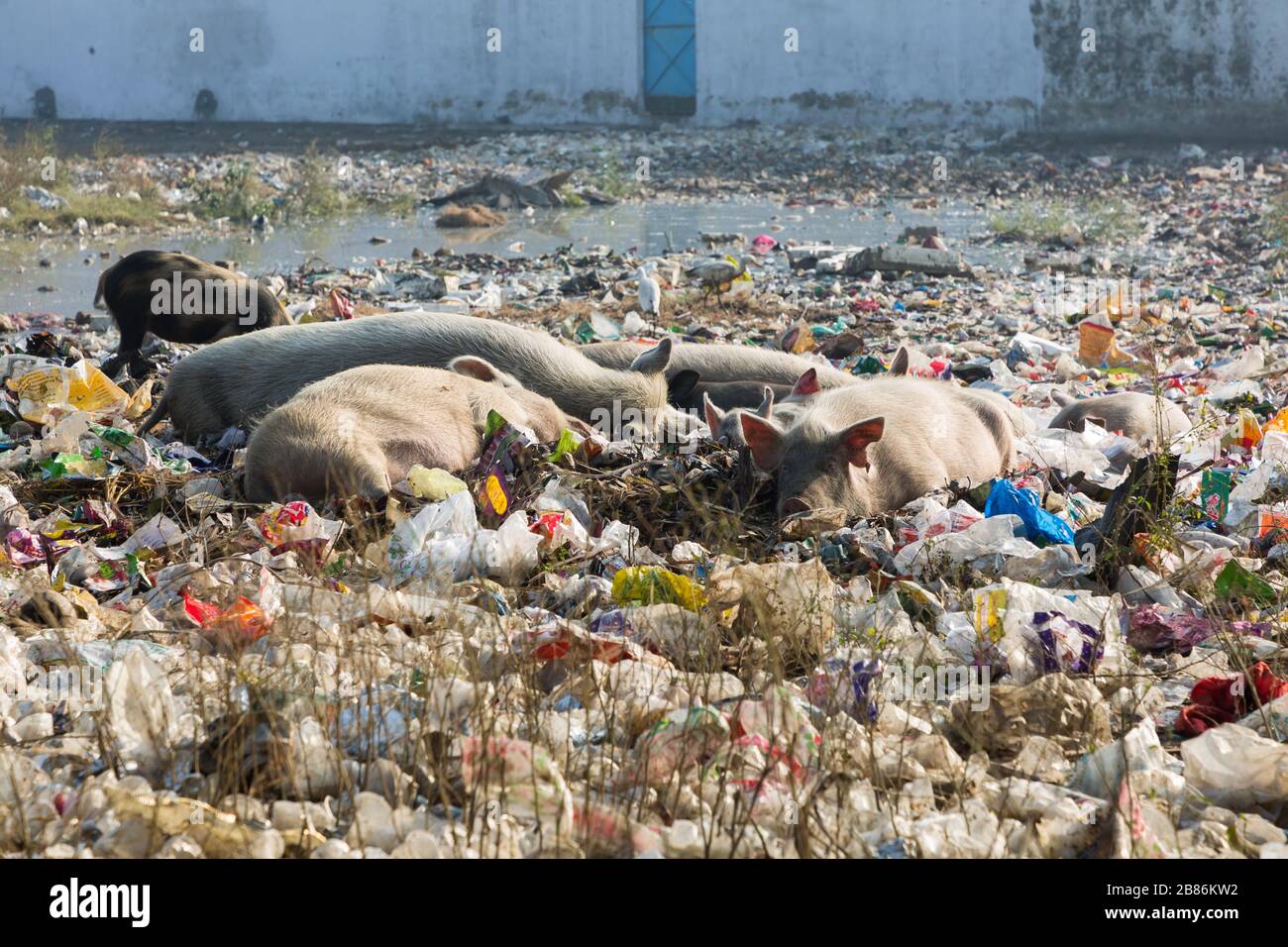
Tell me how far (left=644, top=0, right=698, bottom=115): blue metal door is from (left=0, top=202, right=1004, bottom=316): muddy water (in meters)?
7.46

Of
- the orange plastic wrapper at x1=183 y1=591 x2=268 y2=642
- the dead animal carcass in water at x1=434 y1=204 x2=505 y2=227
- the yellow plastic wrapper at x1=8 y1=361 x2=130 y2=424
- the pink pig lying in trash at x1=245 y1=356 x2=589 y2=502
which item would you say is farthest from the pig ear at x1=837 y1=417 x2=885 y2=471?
the dead animal carcass in water at x1=434 y1=204 x2=505 y2=227

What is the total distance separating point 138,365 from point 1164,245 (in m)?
10.4

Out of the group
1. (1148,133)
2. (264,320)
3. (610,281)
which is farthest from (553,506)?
(1148,133)

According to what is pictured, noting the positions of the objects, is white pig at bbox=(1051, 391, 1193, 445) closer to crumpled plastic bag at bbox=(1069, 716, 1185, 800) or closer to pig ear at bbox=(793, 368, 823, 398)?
pig ear at bbox=(793, 368, 823, 398)

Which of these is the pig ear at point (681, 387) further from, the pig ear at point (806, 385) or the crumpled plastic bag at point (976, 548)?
the crumpled plastic bag at point (976, 548)

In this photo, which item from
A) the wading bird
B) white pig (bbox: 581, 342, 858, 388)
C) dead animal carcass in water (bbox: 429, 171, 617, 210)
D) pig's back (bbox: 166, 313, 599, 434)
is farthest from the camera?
dead animal carcass in water (bbox: 429, 171, 617, 210)

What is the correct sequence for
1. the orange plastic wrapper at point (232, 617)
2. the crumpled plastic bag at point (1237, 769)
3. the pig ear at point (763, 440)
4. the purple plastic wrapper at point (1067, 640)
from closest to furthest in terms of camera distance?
the crumpled plastic bag at point (1237, 769) < the orange plastic wrapper at point (232, 617) < the purple plastic wrapper at point (1067, 640) < the pig ear at point (763, 440)

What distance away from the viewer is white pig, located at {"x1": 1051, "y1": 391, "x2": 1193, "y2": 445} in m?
5.98

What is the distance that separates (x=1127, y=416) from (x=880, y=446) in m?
1.70

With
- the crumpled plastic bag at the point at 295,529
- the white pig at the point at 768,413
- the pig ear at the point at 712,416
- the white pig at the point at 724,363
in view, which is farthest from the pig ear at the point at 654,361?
the crumpled plastic bag at the point at 295,529

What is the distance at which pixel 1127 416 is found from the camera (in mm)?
6078

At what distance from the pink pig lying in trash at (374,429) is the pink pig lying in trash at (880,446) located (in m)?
1.13

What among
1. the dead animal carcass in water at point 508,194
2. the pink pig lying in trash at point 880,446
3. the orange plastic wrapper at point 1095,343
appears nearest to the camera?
the pink pig lying in trash at point 880,446

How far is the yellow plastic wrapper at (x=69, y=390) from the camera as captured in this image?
242 inches
